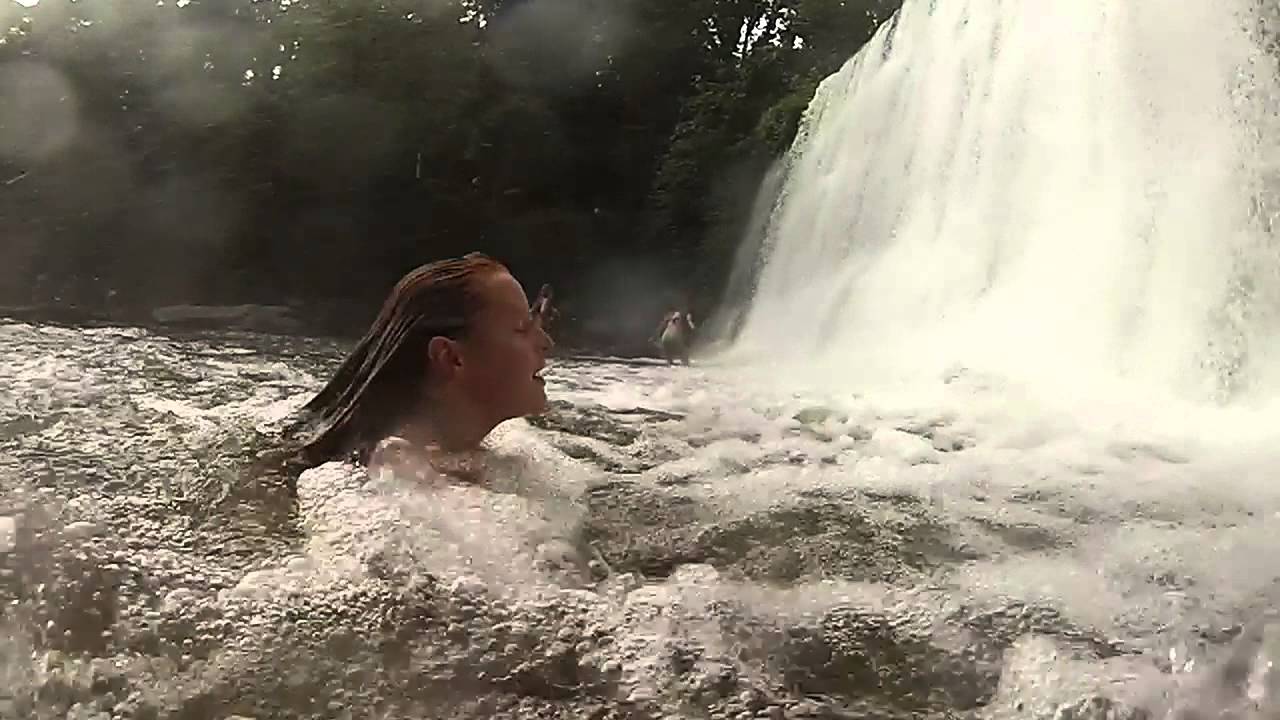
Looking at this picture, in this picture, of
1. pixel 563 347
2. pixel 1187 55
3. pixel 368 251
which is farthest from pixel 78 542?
pixel 368 251

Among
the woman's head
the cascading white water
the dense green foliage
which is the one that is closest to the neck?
the woman's head

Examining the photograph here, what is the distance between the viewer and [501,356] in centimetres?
106

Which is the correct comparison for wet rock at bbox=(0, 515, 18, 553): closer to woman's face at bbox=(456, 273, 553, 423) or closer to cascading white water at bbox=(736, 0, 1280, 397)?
woman's face at bbox=(456, 273, 553, 423)

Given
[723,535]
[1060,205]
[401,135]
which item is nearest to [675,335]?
[401,135]

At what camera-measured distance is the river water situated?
0.63 meters

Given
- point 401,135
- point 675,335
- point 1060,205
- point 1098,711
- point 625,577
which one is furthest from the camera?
point 401,135

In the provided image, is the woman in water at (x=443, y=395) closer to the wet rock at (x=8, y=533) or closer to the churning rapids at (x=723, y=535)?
the churning rapids at (x=723, y=535)

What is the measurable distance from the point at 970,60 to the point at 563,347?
1.35m

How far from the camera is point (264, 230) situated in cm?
511

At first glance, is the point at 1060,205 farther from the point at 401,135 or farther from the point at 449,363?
the point at 401,135

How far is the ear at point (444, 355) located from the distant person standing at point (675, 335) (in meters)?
2.73

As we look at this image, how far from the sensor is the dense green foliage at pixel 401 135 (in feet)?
15.2

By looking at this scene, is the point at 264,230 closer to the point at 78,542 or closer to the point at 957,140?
the point at 957,140

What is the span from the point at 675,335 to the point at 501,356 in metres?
3.51
